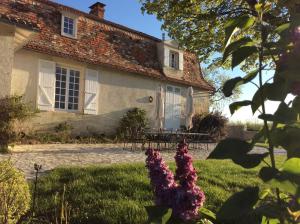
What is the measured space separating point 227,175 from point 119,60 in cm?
1230

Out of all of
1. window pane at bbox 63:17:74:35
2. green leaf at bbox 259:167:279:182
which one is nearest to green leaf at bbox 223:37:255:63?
green leaf at bbox 259:167:279:182

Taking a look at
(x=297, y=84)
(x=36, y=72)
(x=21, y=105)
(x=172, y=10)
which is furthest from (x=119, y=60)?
(x=297, y=84)

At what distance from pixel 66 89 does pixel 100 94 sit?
1645 mm

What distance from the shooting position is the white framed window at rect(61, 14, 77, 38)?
1730cm

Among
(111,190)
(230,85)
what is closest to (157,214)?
(230,85)

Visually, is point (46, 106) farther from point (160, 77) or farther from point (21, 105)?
point (160, 77)

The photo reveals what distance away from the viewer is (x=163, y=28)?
11.3 metres

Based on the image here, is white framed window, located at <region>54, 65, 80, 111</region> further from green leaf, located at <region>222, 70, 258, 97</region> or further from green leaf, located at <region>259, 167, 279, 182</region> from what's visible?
green leaf, located at <region>259, 167, 279, 182</region>

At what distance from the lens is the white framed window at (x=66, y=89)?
55.0 feet

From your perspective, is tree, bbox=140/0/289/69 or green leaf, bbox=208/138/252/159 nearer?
green leaf, bbox=208/138/252/159

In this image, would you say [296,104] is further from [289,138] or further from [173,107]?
[173,107]

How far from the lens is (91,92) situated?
1739 centimetres

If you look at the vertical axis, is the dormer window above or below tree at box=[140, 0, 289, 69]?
above

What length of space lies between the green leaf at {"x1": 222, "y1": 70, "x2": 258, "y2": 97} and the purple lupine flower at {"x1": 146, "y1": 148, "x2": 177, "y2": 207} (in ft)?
1.75
